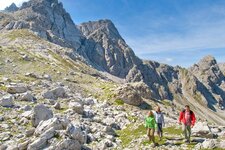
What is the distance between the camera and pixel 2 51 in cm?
10575

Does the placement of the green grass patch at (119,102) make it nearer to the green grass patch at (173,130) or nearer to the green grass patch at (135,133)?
the green grass patch at (135,133)

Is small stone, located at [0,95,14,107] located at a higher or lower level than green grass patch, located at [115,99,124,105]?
lower

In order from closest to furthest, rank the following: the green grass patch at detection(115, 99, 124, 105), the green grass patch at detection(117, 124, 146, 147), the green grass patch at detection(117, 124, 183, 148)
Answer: the green grass patch at detection(117, 124, 183, 148), the green grass patch at detection(117, 124, 146, 147), the green grass patch at detection(115, 99, 124, 105)

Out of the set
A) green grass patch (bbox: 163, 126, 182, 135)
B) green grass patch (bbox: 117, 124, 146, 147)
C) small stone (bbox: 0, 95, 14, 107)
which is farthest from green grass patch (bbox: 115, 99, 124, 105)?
small stone (bbox: 0, 95, 14, 107)

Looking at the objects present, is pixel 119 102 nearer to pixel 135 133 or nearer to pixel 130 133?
pixel 130 133

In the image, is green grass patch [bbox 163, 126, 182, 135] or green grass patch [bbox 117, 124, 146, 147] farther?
green grass patch [bbox 163, 126, 182, 135]

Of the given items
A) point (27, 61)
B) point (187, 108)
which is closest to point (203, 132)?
point (187, 108)

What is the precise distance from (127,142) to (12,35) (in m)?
160

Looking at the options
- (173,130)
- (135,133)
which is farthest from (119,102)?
(135,133)

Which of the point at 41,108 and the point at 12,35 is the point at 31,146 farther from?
the point at 12,35

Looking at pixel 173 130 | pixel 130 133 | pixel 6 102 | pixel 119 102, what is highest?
pixel 119 102

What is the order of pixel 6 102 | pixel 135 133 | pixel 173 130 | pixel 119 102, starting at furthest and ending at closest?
pixel 119 102 < pixel 173 130 < pixel 135 133 < pixel 6 102

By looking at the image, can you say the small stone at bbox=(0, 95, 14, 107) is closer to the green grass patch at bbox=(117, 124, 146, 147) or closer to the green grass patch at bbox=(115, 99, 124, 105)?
the green grass patch at bbox=(117, 124, 146, 147)

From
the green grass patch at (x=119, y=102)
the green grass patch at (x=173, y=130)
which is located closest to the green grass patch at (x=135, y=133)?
the green grass patch at (x=173, y=130)
